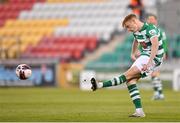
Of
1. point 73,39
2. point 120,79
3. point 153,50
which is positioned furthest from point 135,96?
point 73,39

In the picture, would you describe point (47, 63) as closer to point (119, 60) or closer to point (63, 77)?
point (63, 77)

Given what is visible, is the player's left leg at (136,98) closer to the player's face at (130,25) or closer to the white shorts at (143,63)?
the white shorts at (143,63)

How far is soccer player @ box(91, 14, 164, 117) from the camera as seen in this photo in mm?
11227

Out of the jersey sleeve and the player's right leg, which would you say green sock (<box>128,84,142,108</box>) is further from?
the jersey sleeve

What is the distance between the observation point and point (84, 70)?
91.6ft

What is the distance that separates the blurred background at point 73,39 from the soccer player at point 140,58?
469 inches

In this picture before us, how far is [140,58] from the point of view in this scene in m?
11.6

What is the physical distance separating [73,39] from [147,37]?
74.5 ft

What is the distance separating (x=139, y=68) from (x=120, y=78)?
1.24 ft

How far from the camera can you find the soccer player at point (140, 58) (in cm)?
1123

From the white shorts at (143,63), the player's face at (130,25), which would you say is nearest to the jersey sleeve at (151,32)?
the player's face at (130,25)

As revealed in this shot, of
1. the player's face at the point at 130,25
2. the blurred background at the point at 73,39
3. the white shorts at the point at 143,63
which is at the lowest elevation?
the white shorts at the point at 143,63

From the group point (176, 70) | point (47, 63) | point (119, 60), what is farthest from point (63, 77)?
point (176, 70)

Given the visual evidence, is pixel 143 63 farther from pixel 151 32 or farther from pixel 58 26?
pixel 58 26
